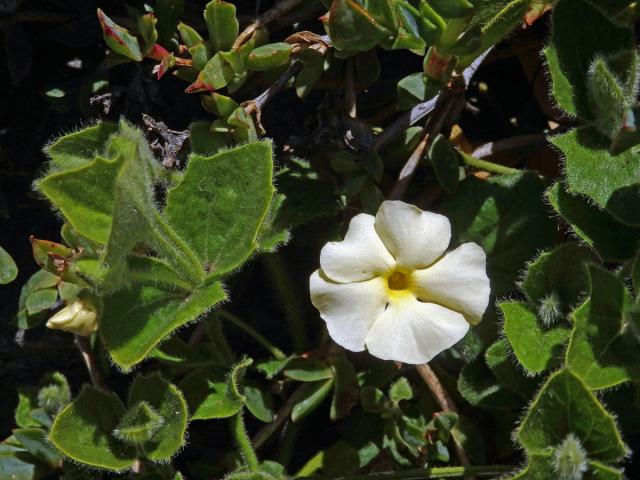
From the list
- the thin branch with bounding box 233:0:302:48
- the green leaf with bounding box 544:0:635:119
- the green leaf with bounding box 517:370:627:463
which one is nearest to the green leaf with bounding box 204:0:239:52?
the thin branch with bounding box 233:0:302:48

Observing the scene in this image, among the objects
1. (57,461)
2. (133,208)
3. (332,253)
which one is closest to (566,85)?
(332,253)

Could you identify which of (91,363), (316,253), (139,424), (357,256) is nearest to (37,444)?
(91,363)

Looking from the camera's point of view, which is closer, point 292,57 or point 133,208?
point 133,208

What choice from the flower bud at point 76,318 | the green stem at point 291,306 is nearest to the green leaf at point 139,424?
the flower bud at point 76,318

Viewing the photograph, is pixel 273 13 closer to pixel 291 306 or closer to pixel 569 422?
pixel 291 306

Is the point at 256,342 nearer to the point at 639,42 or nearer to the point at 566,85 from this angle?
the point at 566,85

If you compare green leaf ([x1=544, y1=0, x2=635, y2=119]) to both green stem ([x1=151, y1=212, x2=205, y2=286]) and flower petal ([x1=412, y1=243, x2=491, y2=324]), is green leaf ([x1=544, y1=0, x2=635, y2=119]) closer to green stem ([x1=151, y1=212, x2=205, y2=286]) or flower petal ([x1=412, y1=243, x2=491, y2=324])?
flower petal ([x1=412, y1=243, x2=491, y2=324])
